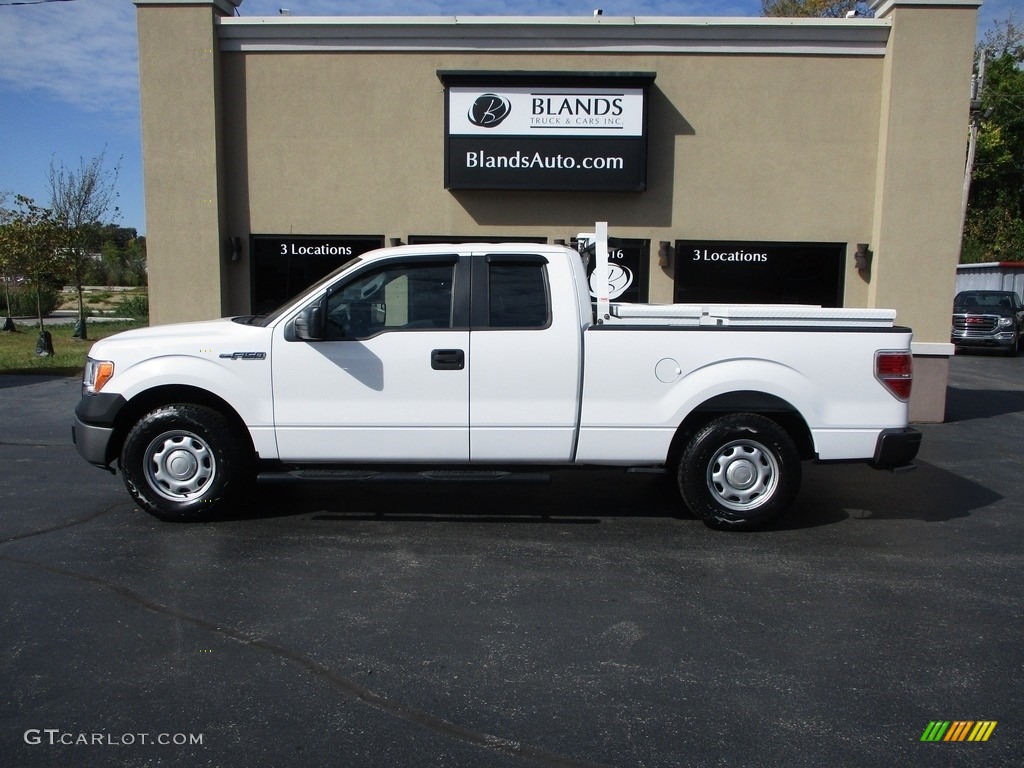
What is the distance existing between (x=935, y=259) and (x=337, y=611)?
9.61 m

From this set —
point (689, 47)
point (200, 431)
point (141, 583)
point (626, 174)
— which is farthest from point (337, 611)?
point (689, 47)

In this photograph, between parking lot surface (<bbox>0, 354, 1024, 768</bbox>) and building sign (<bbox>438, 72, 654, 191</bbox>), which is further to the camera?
building sign (<bbox>438, 72, 654, 191</bbox>)

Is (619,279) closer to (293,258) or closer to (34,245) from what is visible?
(293,258)

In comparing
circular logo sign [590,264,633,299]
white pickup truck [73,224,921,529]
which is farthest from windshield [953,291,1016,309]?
white pickup truck [73,224,921,529]

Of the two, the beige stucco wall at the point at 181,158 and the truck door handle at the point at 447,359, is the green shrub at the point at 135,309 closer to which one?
the beige stucco wall at the point at 181,158

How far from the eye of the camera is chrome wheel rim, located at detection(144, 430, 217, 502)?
643 centimetres

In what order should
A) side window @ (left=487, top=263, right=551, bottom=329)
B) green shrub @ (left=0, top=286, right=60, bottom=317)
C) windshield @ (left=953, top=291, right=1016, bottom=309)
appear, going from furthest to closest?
green shrub @ (left=0, top=286, right=60, bottom=317)
windshield @ (left=953, top=291, right=1016, bottom=309)
side window @ (left=487, top=263, right=551, bottom=329)

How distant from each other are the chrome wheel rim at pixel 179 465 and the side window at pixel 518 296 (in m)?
2.28


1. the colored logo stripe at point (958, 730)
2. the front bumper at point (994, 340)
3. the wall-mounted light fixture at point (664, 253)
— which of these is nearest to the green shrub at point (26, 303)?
the wall-mounted light fixture at point (664, 253)

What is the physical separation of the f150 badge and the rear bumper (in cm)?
444

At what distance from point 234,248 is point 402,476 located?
6721mm

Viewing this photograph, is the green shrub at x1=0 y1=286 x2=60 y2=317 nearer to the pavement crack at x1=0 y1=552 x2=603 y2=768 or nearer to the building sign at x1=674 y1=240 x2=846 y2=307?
the building sign at x1=674 y1=240 x2=846 y2=307

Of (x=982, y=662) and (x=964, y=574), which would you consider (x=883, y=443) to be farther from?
(x=982, y=662)

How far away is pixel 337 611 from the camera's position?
4891mm
